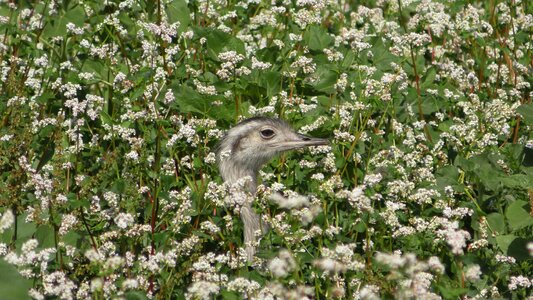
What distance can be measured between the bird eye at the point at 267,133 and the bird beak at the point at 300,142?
0.40 feet

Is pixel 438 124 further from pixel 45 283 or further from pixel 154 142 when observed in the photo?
pixel 45 283

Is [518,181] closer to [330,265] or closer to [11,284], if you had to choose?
[330,265]

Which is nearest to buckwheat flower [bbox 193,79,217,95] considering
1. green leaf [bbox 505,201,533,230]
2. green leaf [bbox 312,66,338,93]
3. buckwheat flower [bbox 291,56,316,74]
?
buckwheat flower [bbox 291,56,316,74]

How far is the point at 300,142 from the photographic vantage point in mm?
8156

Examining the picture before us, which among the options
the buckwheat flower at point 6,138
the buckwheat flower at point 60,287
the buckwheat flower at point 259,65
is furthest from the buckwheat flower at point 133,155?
the buckwheat flower at point 60,287

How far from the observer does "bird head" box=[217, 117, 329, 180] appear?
826 centimetres

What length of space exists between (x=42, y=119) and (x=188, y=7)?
199 cm

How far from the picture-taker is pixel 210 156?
7602 millimetres

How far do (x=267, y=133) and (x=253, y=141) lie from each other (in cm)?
11

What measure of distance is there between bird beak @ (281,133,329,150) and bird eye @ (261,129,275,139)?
123 millimetres

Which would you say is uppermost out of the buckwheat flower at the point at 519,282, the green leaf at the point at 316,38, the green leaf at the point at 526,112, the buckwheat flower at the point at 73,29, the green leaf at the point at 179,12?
the green leaf at the point at 179,12

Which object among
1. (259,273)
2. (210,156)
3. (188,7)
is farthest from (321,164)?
(188,7)

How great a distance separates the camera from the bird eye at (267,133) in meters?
8.31

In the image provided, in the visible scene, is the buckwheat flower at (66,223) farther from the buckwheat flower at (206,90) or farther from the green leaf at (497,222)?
the green leaf at (497,222)
